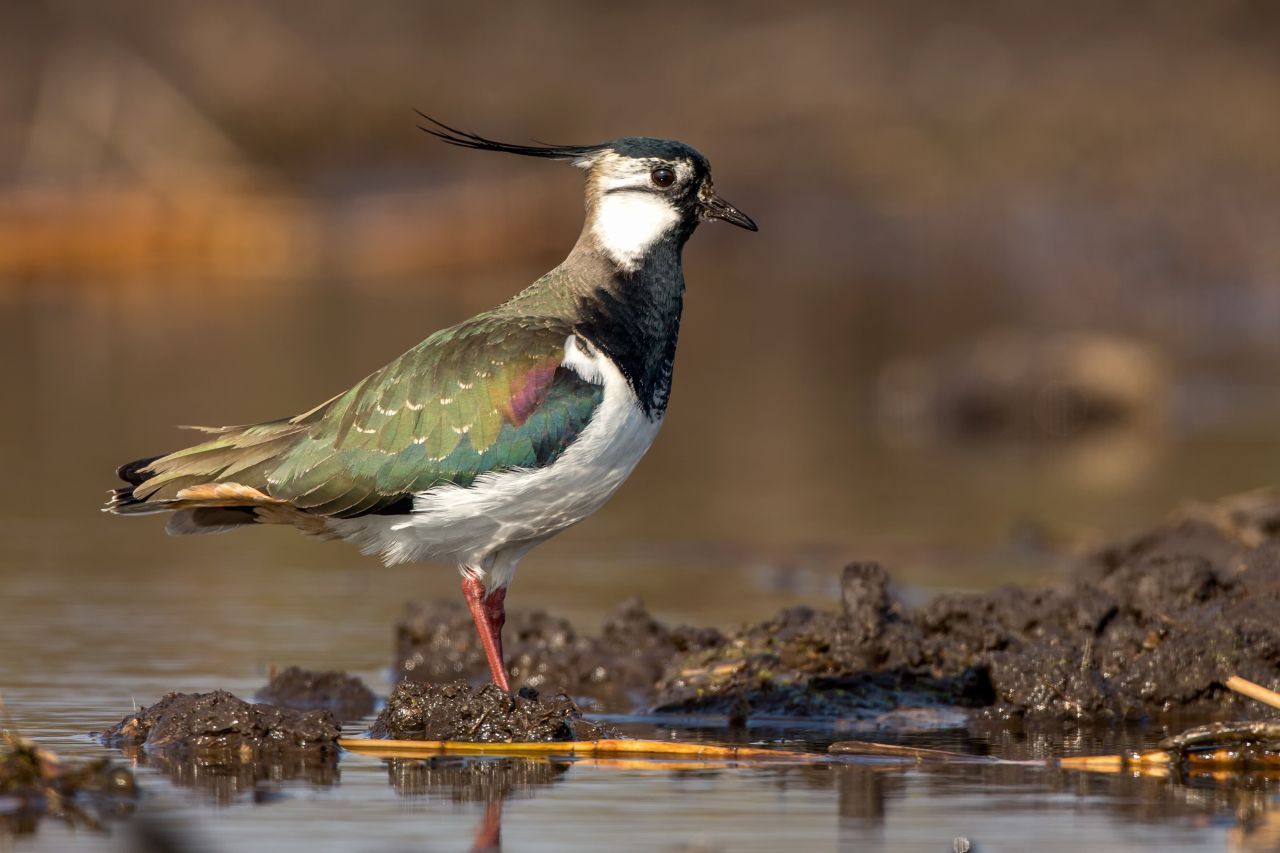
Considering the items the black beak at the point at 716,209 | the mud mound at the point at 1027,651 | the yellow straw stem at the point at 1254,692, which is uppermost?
the black beak at the point at 716,209

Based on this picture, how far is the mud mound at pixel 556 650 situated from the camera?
9742mm

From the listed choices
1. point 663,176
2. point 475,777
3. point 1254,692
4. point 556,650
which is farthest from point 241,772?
point 1254,692

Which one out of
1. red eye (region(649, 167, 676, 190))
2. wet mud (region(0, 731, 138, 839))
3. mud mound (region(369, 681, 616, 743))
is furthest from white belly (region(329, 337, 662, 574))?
wet mud (region(0, 731, 138, 839))

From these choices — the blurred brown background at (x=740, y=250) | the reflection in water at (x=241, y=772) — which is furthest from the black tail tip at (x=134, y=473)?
the blurred brown background at (x=740, y=250)

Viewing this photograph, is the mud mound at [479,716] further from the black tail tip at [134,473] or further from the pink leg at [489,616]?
A: the black tail tip at [134,473]

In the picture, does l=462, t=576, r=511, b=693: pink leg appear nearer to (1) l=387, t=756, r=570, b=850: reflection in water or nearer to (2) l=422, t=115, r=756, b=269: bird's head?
(1) l=387, t=756, r=570, b=850: reflection in water

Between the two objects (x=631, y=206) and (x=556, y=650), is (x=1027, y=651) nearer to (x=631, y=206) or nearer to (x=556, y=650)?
(x=556, y=650)

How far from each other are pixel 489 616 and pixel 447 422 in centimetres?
88

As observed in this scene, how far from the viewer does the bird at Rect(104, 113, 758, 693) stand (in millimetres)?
8211

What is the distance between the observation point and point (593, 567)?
12594 mm

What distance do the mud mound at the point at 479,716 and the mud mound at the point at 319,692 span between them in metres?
1.11

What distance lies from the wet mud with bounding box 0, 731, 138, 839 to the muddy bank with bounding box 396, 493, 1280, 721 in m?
2.80

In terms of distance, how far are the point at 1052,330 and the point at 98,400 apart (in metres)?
9.59

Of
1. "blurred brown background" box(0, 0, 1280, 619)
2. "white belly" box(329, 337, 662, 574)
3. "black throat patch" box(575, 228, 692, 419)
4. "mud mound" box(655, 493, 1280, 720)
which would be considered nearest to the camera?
"white belly" box(329, 337, 662, 574)
